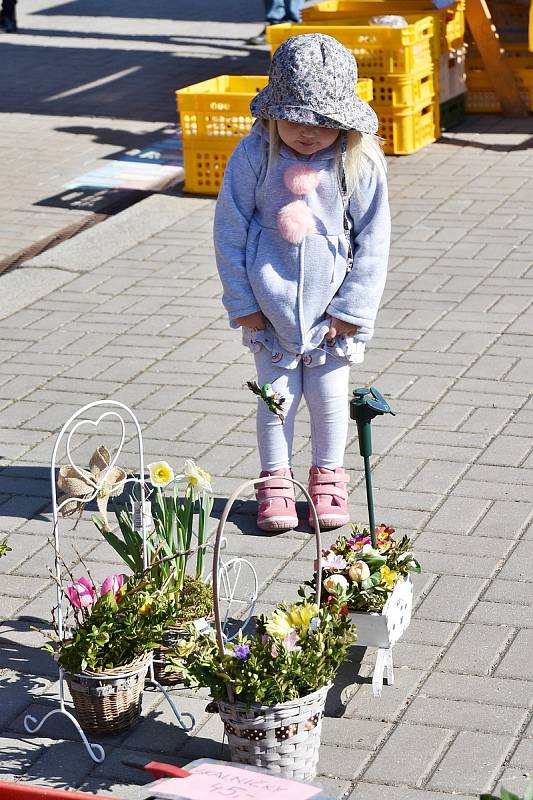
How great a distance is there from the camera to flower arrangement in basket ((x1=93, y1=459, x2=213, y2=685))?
12.2ft

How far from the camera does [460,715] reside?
11.8 feet

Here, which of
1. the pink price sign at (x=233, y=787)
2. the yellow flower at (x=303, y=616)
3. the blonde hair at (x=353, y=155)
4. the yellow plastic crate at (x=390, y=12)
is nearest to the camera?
the pink price sign at (x=233, y=787)

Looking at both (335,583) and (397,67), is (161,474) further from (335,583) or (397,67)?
(397,67)

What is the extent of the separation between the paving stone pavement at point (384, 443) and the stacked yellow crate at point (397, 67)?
250 mm

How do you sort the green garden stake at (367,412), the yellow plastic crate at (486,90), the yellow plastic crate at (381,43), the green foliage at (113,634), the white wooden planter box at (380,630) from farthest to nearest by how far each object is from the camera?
1. the yellow plastic crate at (486,90)
2. the yellow plastic crate at (381,43)
3. the green garden stake at (367,412)
4. the white wooden planter box at (380,630)
5. the green foliage at (113,634)

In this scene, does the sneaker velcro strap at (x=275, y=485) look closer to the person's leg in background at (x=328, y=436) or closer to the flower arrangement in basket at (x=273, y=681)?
the person's leg in background at (x=328, y=436)

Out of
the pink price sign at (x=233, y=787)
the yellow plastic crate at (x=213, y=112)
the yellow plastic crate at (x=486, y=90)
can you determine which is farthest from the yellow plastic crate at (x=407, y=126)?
the pink price sign at (x=233, y=787)

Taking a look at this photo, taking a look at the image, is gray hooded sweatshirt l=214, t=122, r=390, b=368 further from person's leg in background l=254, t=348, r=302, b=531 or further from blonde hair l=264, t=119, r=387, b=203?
person's leg in background l=254, t=348, r=302, b=531

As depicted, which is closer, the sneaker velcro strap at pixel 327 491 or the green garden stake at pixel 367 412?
the green garden stake at pixel 367 412

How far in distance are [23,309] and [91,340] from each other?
67cm

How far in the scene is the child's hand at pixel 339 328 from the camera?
4.49 meters

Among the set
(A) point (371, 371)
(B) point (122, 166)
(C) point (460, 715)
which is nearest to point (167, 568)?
(C) point (460, 715)

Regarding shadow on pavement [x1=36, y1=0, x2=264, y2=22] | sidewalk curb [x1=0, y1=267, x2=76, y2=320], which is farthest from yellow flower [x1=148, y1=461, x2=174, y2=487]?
shadow on pavement [x1=36, y1=0, x2=264, y2=22]

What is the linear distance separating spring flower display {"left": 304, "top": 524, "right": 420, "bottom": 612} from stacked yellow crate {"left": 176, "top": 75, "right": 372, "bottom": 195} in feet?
16.5
